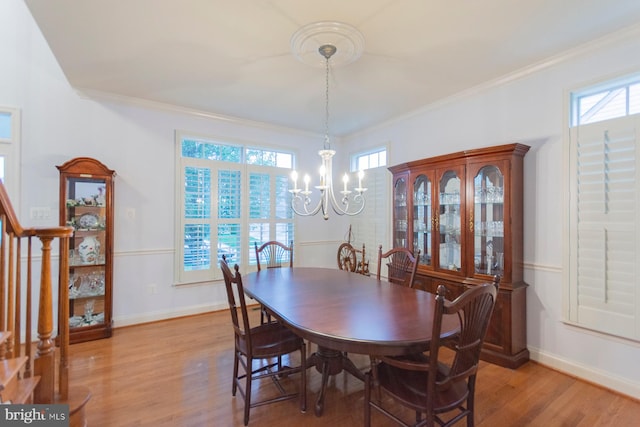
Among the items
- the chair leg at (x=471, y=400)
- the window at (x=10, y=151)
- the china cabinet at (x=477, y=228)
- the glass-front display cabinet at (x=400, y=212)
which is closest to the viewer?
the chair leg at (x=471, y=400)

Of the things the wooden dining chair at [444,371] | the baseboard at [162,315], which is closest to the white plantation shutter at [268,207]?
the baseboard at [162,315]

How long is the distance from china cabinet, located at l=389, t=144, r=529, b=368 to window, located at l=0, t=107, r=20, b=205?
4273 mm

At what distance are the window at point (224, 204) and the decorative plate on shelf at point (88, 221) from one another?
0.87m

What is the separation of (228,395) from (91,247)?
239 centimetres

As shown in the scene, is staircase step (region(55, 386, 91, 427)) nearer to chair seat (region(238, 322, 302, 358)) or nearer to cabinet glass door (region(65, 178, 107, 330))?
chair seat (region(238, 322, 302, 358))

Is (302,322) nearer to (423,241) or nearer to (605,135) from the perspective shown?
(423,241)

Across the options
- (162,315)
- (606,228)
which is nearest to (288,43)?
(606,228)

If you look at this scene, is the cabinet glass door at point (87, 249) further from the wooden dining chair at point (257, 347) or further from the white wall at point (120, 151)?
the wooden dining chair at point (257, 347)

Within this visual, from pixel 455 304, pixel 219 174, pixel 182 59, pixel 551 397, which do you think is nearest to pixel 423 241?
pixel 551 397

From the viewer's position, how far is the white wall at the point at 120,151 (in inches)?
122

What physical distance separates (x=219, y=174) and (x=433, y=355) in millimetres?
3611

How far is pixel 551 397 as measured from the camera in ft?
7.30

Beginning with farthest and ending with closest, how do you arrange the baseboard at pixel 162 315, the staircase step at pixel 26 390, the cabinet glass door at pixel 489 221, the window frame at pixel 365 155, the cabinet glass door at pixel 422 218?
the window frame at pixel 365 155
the baseboard at pixel 162 315
the cabinet glass door at pixel 422 218
the cabinet glass door at pixel 489 221
the staircase step at pixel 26 390

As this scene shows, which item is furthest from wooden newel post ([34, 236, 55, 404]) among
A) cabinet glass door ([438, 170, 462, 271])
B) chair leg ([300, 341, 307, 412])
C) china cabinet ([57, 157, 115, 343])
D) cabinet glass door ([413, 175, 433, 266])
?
cabinet glass door ([438, 170, 462, 271])
